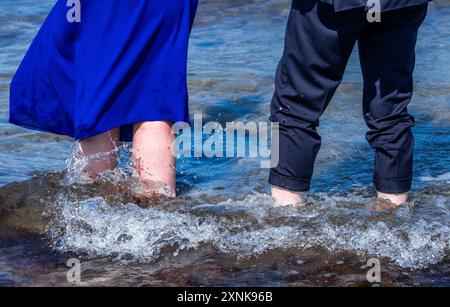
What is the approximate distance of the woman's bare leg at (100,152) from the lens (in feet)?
13.5

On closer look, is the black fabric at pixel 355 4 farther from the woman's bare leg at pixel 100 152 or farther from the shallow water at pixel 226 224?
the woman's bare leg at pixel 100 152

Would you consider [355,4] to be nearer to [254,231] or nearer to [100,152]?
[254,231]

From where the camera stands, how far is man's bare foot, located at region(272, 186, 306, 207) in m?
3.98

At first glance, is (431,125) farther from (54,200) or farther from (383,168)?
(54,200)

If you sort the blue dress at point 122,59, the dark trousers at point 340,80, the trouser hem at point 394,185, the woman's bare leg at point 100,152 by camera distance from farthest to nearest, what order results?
1. the woman's bare leg at point 100,152
2. the trouser hem at point 394,185
3. the blue dress at point 122,59
4. the dark trousers at point 340,80

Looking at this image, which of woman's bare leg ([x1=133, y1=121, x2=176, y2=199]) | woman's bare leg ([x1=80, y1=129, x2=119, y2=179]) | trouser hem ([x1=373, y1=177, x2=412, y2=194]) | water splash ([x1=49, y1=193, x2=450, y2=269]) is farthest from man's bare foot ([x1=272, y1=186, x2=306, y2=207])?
woman's bare leg ([x1=80, y1=129, x2=119, y2=179])

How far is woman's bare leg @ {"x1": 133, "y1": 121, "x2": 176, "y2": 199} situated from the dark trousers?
0.45 metres

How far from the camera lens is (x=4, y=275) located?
364cm

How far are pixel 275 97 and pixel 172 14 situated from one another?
54cm

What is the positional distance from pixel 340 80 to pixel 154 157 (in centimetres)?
84

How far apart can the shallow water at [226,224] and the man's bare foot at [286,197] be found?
0.05 metres

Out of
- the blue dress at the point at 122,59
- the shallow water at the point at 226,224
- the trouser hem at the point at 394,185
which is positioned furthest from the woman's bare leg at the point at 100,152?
the trouser hem at the point at 394,185

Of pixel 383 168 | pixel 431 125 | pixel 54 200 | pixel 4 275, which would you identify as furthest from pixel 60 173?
pixel 431 125

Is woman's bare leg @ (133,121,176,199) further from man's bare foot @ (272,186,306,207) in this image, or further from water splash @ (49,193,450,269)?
man's bare foot @ (272,186,306,207)
